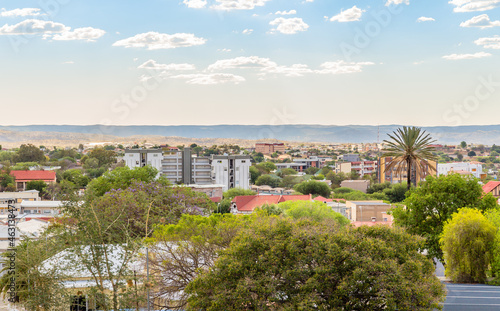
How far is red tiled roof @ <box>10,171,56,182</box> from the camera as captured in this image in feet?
289

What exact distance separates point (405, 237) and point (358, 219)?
133 feet

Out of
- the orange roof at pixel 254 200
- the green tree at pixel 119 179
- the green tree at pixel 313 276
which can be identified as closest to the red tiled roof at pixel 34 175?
the orange roof at pixel 254 200

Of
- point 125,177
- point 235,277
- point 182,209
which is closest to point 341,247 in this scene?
point 235,277

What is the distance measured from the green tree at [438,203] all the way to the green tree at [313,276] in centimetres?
1236

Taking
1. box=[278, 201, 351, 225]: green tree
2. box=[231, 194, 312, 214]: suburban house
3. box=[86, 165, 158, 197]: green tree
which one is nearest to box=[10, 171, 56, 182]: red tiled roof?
box=[231, 194, 312, 214]: suburban house

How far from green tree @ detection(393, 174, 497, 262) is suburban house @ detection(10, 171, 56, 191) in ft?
233

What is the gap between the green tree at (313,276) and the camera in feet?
40.6

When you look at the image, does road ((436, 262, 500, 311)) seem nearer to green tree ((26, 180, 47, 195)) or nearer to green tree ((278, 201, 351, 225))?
green tree ((278, 201, 351, 225))

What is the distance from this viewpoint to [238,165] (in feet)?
329

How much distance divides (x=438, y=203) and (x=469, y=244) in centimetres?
354

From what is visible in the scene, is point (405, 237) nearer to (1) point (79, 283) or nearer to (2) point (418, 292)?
(2) point (418, 292)

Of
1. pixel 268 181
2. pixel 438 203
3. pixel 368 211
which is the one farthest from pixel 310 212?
pixel 268 181

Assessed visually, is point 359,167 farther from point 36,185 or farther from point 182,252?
point 182,252

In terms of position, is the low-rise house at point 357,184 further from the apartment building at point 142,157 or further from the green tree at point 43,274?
the green tree at point 43,274
